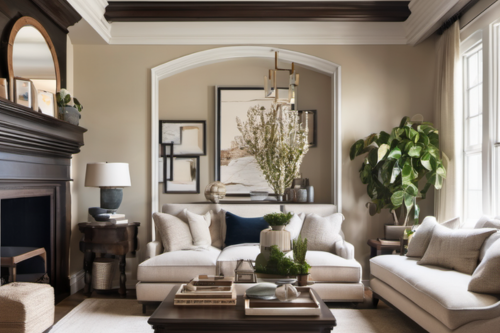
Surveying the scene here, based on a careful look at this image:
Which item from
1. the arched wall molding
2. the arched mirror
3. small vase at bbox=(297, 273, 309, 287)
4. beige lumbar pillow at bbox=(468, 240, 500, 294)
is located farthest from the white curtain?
the arched mirror

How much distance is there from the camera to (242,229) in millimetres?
4496

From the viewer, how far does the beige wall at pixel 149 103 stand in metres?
5.01

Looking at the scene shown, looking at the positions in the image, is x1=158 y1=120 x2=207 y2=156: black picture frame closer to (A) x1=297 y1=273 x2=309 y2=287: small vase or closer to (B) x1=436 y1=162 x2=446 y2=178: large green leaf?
(B) x1=436 y1=162 x2=446 y2=178: large green leaf

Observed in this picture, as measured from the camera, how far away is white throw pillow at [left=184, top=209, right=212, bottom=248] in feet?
14.3

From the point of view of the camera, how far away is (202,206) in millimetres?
4836

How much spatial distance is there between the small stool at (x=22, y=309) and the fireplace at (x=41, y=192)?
78cm

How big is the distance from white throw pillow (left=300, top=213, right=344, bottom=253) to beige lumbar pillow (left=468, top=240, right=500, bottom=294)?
1.74 metres

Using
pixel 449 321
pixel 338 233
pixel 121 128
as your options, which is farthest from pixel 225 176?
pixel 449 321

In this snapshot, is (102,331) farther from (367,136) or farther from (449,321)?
(367,136)

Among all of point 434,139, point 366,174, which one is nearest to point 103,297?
point 366,174

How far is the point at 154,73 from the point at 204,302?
10.3 ft

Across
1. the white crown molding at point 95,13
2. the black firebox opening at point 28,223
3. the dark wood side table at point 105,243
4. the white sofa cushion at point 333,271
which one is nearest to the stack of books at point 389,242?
the white sofa cushion at point 333,271

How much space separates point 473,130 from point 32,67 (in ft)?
13.5

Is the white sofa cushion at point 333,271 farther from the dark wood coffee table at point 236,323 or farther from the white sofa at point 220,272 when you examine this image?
the dark wood coffee table at point 236,323
